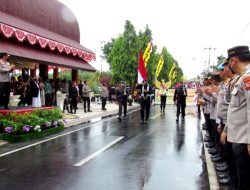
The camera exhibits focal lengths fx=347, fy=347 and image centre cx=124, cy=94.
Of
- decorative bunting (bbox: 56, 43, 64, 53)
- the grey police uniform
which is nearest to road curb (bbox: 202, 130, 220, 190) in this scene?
the grey police uniform

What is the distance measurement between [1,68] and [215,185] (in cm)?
820

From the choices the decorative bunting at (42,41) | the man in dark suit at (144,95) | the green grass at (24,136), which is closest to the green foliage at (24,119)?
the green grass at (24,136)

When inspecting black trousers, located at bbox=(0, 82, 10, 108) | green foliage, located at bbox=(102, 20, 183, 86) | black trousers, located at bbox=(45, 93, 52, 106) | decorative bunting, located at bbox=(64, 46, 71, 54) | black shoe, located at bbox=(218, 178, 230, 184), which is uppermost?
green foliage, located at bbox=(102, 20, 183, 86)

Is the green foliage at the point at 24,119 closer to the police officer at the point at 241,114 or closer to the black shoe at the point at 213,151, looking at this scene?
the black shoe at the point at 213,151

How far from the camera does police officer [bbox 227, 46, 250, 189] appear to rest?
3.70m

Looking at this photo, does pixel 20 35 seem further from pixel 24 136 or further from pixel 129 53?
pixel 129 53

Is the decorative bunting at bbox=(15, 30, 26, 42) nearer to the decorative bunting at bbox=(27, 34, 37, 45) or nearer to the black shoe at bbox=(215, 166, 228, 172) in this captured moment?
the decorative bunting at bbox=(27, 34, 37, 45)

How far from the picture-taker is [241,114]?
12.5ft

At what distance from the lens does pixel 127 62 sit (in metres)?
40.1

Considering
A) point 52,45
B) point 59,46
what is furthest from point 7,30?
point 59,46

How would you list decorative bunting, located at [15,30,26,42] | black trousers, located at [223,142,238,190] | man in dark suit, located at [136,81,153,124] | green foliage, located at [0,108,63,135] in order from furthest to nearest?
man in dark suit, located at [136,81,153,124] < decorative bunting, located at [15,30,26,42] < green foliage, located at [0,108,63,135] < black trousers, located at [223,142,238,190]

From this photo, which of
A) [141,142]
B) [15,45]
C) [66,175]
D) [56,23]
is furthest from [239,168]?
[56,23]

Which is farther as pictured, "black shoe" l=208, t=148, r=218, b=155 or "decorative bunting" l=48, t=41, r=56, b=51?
"decorative bunting" l=48, t=41, r=56, b=51

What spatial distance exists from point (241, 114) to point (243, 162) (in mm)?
595
